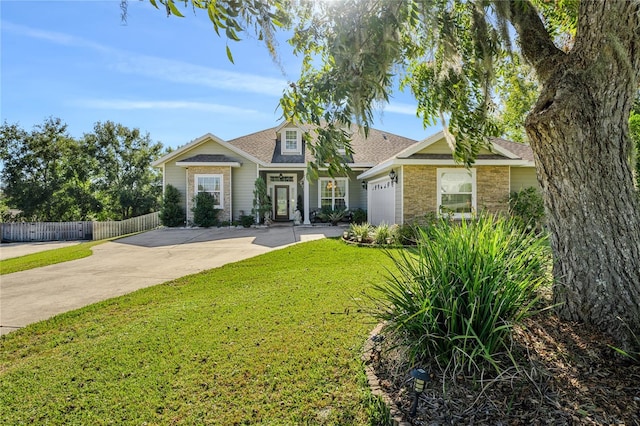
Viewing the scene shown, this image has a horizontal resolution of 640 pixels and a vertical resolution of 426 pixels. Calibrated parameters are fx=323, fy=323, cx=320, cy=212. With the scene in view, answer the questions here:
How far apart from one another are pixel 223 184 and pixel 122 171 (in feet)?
56.6

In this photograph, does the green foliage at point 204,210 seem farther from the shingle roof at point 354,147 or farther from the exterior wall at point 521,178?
the exterior wall at point 521,178

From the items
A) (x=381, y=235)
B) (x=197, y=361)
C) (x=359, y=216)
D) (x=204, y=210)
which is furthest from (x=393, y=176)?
(x=197, y=361)

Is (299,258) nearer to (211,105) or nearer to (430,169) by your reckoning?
(430,169)

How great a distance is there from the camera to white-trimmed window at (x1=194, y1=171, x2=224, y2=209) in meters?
17.3

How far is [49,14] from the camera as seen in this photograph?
19.2 feet

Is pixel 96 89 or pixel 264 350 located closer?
pixel 264 350

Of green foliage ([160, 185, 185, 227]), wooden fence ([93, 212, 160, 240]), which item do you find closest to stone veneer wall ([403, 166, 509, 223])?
green foliage ([160, 185, 185, 227])

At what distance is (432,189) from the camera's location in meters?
12.5

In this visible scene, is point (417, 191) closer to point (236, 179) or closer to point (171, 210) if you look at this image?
point (236, 179)

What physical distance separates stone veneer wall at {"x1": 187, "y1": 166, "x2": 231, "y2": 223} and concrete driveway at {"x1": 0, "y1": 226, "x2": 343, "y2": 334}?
369cm

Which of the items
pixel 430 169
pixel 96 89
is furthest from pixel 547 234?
pixel 96 89

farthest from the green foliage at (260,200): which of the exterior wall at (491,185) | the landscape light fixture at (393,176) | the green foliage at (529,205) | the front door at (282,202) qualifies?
the green foliage at (529,205)

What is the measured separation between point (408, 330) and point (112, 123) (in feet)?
112

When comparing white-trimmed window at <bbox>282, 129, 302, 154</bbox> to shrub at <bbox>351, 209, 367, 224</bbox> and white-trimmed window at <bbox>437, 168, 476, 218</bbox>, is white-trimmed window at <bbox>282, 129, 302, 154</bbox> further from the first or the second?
white-trimmed window at <bbox>437, 168, 476, 218</bbox>
